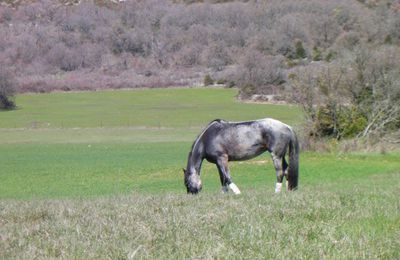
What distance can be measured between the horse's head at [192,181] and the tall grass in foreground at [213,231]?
5.63m

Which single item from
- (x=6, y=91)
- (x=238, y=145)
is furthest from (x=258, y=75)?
(x=238, y=145)

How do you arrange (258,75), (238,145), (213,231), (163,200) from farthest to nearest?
(258,75) < (238,145) < (163,200) < (213,231)

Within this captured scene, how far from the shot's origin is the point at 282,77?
438 feet

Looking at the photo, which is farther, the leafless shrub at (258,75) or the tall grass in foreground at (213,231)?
the leafless shrub at (258,75)

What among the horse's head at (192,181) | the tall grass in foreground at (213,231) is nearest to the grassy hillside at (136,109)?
the horse's head at (192,181)

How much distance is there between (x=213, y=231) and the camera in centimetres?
707

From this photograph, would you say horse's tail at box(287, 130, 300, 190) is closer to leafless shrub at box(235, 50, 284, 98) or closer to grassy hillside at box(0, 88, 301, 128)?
grassy hillside at box(0, 88, 301, 128)

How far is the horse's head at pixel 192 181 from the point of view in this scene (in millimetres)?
15250

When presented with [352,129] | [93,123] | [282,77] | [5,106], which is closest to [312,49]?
[282,77]

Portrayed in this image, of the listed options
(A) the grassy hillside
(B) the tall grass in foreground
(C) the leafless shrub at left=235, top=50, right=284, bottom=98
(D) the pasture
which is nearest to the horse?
(D) the pasture

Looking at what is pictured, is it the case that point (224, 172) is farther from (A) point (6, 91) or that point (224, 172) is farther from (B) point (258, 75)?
(B) point (258, 75)

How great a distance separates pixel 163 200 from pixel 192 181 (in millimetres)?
4425

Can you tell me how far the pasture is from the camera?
6.32 m

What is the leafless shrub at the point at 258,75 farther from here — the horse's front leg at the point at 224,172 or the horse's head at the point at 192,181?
the horse's head at the point at 192,181
